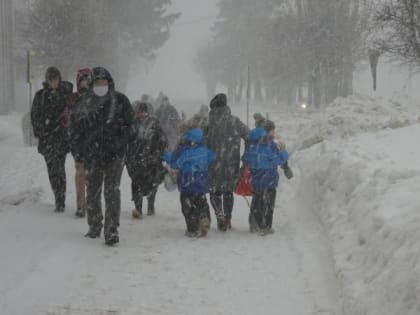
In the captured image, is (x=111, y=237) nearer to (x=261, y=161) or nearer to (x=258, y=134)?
(x=261, y=161)

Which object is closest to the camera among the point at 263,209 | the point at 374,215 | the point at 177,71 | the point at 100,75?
the point at 374,215

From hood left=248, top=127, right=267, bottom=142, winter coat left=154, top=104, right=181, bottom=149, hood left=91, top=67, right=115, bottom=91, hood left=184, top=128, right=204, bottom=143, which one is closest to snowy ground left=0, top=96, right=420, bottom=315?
hood left=248, top=127, right=267, bottom=142

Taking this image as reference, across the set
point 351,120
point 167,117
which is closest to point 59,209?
point 167,117

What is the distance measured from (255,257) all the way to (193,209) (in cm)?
140

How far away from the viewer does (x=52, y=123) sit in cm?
845

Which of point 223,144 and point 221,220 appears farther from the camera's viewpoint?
point 223,144

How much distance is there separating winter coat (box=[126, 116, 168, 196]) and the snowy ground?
26.0 inches

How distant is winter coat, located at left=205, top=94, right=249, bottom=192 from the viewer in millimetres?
8328

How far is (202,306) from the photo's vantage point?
16.7 ft

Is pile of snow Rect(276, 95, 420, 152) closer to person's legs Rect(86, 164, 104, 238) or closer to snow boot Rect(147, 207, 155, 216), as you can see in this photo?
snow boot Rect(147, 207, 155, 216)

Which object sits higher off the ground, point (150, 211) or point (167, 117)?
point (167, 117)

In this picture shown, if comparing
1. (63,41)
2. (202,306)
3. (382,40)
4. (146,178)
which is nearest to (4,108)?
(63,41)

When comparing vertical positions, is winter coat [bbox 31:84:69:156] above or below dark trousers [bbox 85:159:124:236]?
above

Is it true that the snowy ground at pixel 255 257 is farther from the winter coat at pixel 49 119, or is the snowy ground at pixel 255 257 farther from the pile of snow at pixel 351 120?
the pile of snow at pixel 351 120
